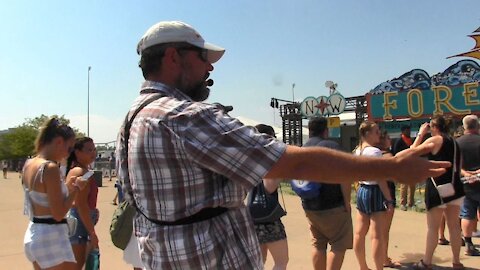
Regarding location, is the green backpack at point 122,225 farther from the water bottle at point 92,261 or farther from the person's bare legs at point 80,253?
the person's bare legs at point 80,253

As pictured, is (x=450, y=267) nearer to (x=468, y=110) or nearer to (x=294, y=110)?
(x=468, y=110)

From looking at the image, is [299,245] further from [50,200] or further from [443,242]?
[50,200]

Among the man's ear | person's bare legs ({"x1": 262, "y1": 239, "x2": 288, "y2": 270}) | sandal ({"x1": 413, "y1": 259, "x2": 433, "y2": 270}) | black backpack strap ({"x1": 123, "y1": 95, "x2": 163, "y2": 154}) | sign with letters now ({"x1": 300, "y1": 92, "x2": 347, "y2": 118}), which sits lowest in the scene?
sandal ({"x1": 413, "y1": 259, "x2": 433, "y2": 270})

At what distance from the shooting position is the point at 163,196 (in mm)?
1584

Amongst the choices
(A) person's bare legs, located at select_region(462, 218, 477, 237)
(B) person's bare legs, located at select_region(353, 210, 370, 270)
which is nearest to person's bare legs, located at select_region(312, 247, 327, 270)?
(B) person's bare legs, located at select_region(353, 210, 370, 270)

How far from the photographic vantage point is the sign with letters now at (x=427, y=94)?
1702cm

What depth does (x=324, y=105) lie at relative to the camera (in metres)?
20.8

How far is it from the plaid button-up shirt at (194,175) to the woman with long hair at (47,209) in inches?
73.9

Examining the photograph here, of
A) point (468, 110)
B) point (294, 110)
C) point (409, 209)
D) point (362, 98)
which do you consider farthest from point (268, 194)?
point (294, 110)

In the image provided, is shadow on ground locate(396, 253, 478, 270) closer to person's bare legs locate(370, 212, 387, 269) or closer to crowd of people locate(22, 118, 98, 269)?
person's bare legs locate(370, 212, 387, 269)

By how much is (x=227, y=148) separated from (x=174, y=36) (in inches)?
20.6

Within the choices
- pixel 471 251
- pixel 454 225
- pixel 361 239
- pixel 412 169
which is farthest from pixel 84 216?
pixel 471 251

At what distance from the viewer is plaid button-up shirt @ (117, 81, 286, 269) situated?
150 cm

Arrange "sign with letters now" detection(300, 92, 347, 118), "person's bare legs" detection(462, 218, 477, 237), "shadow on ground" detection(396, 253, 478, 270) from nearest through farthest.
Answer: "shadow on ground" detection(396, 253, 478, 270)
"person's bare legs" detection(462, 218, 477, 237)
"sign with letters now" detection(300, 92, 347, 118)
